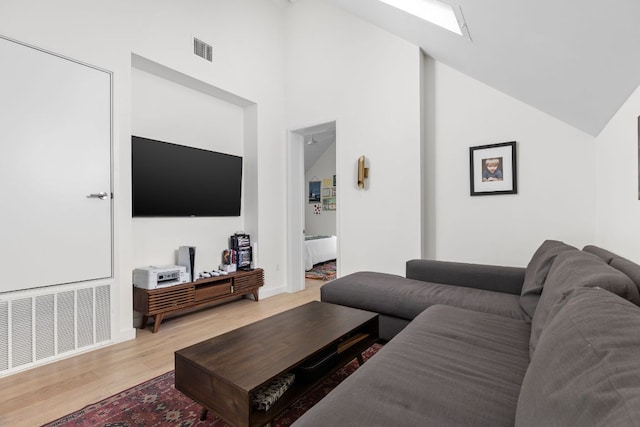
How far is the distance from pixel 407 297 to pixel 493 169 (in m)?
1.75

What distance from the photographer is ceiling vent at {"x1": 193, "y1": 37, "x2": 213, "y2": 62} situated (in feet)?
11.2

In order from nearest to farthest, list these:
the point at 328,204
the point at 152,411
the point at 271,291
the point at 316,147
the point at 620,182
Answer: the point at 152,411 < the point at 620,182 < the point at 271,291 < the point at 316,147 < the point at 328,204

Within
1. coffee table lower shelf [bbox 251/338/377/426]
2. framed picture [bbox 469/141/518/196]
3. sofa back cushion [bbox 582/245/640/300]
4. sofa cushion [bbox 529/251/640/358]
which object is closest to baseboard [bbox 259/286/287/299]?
coffee table lower shelf [bbox 251/338/377/426]

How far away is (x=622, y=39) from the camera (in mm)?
1159

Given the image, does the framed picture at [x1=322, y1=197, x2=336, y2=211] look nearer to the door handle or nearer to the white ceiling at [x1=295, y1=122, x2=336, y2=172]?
the white ceiling at [x1=295, y1=122, x2=336, y2=172]

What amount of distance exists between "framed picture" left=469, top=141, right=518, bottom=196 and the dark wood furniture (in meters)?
2.72

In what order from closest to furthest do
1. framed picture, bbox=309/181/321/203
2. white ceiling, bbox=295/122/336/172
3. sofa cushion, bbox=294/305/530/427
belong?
sofa cushion, bbox=294/305/530/427, white ceiling, bbox=295/122/336/172, framed picture, bbox=309/181/321/203

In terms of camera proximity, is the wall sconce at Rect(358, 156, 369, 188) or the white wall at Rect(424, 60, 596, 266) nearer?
the white wall at Rect(424, 60, 596, 266)

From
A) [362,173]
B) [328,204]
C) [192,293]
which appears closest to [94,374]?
[192,293]

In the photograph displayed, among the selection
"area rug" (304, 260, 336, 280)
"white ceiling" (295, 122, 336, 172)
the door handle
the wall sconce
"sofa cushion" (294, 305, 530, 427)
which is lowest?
"area rug" (304, 260, 336, 280)

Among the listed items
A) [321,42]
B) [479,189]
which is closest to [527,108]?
[479,189]

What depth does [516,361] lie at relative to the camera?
50.7 inches

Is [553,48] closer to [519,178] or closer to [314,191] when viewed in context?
[519,178]

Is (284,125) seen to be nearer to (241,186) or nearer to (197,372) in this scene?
(241,186)
